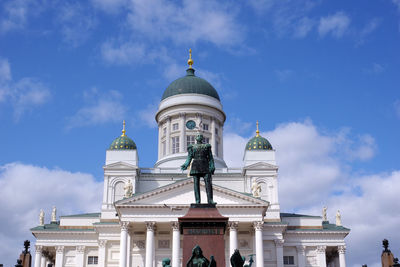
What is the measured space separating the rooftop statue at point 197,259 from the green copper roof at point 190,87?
57311 mm

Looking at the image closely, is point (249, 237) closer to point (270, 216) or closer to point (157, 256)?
point (270, 216)

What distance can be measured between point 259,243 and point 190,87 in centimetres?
2732

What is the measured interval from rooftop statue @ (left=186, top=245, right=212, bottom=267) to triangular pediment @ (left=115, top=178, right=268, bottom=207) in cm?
3706

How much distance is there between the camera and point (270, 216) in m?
59.6

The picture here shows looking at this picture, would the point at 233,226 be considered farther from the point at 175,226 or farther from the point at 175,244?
the point at 175,244

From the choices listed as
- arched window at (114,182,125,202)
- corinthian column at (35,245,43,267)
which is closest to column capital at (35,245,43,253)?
corinthian column at (35,245,43,267)

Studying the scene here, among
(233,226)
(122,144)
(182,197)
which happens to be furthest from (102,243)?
(233,226)

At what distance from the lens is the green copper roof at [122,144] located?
64750mm

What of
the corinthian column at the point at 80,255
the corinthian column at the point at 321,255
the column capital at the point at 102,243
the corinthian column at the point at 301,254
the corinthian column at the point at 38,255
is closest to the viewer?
the column capital at the point at 102,243

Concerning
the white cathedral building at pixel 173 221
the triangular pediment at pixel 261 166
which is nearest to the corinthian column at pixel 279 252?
the white cathedral building at pixel 173 221

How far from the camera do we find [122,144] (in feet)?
213

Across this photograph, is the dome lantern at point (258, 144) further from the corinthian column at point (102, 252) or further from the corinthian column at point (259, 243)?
the corinthian column at point (102, 252)

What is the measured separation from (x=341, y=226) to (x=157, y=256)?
20.6m

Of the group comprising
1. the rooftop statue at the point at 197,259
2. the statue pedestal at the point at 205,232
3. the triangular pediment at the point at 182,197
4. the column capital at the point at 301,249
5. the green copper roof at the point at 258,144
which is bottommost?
the rooftop statue at the point at 197,259
